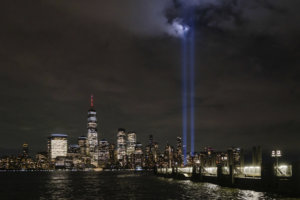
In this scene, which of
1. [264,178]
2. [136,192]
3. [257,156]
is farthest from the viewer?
[136,192]

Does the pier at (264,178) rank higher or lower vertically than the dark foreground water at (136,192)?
higher

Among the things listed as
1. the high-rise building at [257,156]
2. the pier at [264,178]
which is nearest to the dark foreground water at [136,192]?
the pier at [264,178]

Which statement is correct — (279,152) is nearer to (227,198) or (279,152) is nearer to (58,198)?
(227,198)

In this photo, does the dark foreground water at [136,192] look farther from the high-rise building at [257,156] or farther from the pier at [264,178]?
the high-rise building at [257,156]

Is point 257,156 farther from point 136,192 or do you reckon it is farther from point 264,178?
point 136,192

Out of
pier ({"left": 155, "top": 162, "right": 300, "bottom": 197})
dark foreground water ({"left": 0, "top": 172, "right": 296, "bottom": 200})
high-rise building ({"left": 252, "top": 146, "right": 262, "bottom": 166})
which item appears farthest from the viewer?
high-rise building ({"left": 252, "top": 146, "right": 262, "bottom": 166})

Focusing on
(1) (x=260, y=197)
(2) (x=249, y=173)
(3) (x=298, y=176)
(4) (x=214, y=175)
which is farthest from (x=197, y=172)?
(3) (x=298, y=176)

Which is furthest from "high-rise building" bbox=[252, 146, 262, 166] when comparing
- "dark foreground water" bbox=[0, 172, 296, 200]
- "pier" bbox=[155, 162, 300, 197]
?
"dark foreground water" bbox=[0, 172, 296, 200]

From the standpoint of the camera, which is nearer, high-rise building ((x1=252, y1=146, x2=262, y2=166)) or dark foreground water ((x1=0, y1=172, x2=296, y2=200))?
dark foreground water ((x1=0, y1=172, x2=296, y2=200))

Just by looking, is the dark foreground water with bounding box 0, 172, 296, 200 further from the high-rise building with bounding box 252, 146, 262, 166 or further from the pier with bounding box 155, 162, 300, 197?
the high-rise building with bounding box 252, 146, 262, 166

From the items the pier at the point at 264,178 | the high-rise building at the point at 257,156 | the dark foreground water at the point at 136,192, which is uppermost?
the high-rise building at the point at 257,156

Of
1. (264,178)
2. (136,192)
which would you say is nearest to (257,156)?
(264,178)
